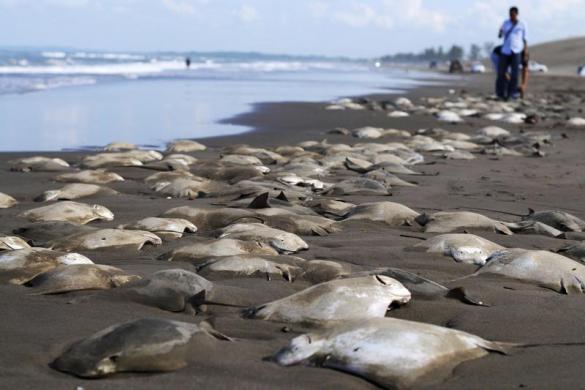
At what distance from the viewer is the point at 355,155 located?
9367mm

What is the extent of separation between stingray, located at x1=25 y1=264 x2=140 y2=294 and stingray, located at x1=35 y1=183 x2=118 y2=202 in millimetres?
2736

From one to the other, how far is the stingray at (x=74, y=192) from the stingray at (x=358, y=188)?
1694 mm

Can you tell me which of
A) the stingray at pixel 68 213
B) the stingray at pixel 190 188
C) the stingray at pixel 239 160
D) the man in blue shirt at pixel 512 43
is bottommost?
the stingray at pixel 239 160

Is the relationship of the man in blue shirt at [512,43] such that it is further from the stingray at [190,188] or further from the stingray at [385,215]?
the stingray at [385,215]

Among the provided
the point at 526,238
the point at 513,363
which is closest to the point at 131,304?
the point at 513,363

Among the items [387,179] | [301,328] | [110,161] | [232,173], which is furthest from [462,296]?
[110,161]

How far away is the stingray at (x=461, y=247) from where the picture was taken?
472 centimetres

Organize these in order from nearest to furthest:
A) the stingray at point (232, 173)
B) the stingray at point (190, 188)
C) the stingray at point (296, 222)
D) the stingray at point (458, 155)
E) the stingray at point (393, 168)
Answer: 1. the stingray at point (296, 222)
2. the stingray at point (190, 188)
3. the stingray at point (232, 173)
4. the stingray at point (393, 168)
5. the stingray at point (458, 155)

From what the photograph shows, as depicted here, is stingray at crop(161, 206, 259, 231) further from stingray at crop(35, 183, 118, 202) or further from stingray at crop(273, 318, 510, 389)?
stingray at crop(273, 318, 510, 389)

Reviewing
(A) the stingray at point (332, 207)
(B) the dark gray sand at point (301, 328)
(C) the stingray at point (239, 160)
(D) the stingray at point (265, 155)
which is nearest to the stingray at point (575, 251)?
(B) the dark gray sand at point (301, 328)

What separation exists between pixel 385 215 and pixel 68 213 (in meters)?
1.97

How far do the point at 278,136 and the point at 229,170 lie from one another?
17.6ft

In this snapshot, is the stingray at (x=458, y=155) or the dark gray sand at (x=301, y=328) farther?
the stingray at (x=458, y=155)

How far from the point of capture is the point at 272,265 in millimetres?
4320
